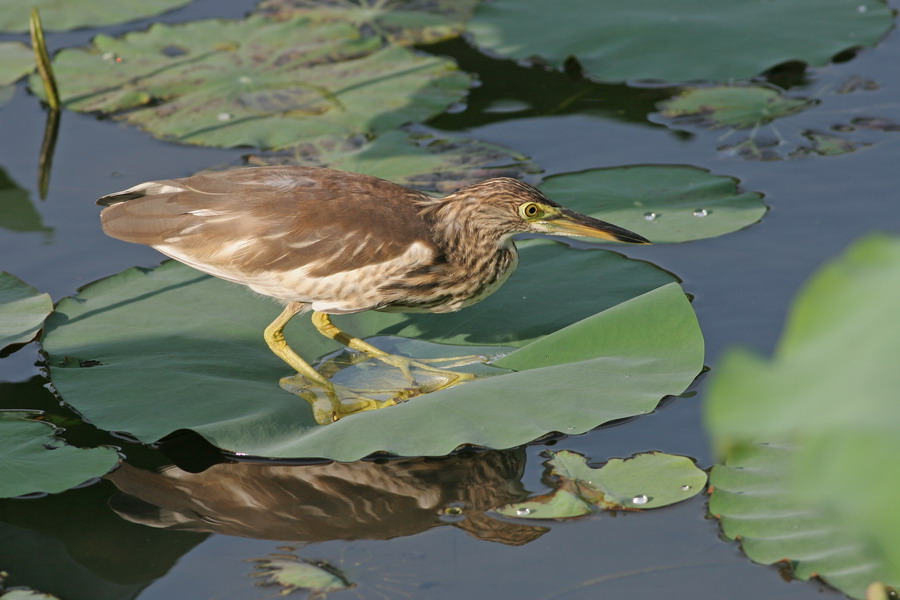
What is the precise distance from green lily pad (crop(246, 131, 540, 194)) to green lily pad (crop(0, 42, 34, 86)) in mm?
2390

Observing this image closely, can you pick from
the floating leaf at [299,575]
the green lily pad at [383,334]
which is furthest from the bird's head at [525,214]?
the floating leaf at [299,575]

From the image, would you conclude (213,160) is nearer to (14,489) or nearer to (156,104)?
(156,104)

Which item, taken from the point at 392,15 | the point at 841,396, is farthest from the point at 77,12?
the point at 841,396

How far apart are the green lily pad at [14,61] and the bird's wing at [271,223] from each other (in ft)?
12.2

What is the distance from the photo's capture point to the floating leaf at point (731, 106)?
24.5 ft

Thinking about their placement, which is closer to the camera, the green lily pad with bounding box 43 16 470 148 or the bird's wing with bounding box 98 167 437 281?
the bird's wing with bounding box 98 167 437 281

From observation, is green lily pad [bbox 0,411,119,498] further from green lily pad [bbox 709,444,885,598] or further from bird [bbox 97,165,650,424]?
green lily pad [bbox 709,444,885,598]

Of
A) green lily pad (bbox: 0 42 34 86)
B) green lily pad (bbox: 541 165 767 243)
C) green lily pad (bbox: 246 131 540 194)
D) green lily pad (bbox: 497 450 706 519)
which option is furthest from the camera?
green lily pad (bbox: 0 42 34 86)

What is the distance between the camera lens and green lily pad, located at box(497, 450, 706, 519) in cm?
430

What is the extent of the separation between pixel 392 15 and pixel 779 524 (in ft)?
21.1

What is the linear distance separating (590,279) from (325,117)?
2.83m

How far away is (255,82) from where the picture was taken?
26.3 ft

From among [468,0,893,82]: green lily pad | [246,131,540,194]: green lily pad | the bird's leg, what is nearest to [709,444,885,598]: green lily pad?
the bird's leg

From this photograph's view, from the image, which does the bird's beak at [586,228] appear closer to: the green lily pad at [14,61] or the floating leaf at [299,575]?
the floating leaf at [299,575]
